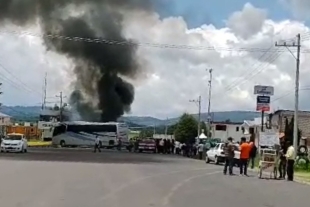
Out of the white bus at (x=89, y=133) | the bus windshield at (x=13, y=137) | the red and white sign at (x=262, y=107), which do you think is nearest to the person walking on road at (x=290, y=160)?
the red and white sign at (x=262, y=107)

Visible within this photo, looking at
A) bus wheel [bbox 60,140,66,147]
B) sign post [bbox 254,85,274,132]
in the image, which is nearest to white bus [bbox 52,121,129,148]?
bus wheel [bbox 60,140,66,147]

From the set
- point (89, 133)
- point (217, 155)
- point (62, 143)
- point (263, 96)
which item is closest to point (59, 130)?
point (62, 143)

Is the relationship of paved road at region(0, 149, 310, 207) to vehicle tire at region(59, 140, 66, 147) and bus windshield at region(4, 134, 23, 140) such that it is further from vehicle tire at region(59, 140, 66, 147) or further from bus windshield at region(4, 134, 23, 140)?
vehicle tire at region(59, 140, 66, 147)

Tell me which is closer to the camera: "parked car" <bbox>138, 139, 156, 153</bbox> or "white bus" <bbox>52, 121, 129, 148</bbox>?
"parked car" <bbox>138, 139, 156, 153</bbox>

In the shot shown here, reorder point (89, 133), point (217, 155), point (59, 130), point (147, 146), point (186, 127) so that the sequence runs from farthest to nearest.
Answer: point (186, 127)
point (59, 130)
point (89, 133)
point (147, 146)
point (217, 155)

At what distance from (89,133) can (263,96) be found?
41.4m

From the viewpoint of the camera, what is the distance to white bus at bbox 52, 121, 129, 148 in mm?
82875

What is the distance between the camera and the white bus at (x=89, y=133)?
272ft

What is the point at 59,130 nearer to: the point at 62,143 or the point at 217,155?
the point at 62,143

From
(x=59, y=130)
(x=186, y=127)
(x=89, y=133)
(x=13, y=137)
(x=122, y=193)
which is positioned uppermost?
(x=186, y=127)

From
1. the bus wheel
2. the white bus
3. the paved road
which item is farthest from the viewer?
the bus wheel

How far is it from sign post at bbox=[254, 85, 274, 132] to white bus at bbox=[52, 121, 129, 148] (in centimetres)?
3546

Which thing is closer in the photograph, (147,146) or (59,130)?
(147,146)

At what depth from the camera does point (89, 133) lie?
85250 millimetres
